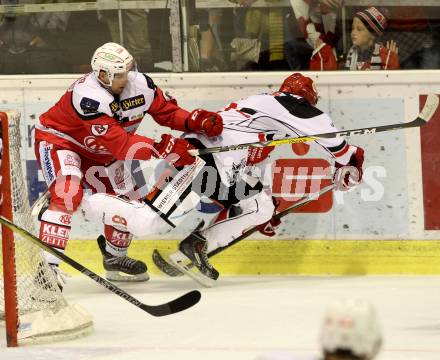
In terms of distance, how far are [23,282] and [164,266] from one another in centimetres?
127

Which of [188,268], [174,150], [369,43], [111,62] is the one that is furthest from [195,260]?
[369,43]

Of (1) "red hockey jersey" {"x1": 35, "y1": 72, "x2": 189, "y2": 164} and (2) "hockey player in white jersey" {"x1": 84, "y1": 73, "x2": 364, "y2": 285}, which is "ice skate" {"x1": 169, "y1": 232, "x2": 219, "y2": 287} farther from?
(1) "red hockey jersey" {"x1": 35, "y1": 72, "x2": 189, "y2": 164}

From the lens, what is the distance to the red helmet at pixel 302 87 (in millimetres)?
4938

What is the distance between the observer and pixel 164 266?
517 cm

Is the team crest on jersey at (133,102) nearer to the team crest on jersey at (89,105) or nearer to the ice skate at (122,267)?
the team crest on jersey at (89,105)

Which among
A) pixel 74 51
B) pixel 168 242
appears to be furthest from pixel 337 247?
pixel 74 51

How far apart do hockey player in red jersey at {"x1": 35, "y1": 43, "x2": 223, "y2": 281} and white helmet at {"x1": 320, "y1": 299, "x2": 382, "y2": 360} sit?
119 inches

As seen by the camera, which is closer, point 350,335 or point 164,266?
point 350,335

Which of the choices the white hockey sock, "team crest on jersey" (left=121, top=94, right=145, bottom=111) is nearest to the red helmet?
"team crest on jersey" (left=121, top=94, right=145, bottom=111)

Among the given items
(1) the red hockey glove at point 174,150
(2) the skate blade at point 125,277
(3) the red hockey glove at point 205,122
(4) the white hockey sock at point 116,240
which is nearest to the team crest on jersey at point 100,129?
(1) the red hockey glove at point 174,150

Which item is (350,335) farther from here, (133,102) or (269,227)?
(269,227)

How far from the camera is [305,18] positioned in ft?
17.4

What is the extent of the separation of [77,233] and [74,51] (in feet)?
2.87

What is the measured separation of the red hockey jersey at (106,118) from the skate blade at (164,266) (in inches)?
20.0
